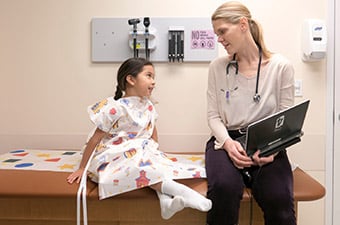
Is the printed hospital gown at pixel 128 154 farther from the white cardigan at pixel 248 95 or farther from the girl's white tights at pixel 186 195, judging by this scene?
the white cardigan at pixel 248 95

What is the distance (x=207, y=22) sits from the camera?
1.98 metres

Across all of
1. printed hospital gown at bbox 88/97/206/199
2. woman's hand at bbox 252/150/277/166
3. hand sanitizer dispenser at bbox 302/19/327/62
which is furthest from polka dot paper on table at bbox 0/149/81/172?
hand sanitizer dispenser at bbox 302/19/327/62

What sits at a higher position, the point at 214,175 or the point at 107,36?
the point at 107,36

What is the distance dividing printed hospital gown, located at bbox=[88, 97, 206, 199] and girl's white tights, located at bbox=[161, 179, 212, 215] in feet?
0.14

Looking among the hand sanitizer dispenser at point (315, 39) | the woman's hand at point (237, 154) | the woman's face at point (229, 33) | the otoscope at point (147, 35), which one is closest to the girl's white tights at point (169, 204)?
the woman's hand at point (237, 154)

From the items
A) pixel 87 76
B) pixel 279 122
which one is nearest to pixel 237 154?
pixel 279 122

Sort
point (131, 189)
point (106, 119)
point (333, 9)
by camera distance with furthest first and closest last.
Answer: point (333, 9)
point (106, 119)
point (131, 189)

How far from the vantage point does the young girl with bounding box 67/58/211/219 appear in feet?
4.33

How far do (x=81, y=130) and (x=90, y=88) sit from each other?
0.26m

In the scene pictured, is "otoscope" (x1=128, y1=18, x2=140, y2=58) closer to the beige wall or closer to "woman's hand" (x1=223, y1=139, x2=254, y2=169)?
the beige wall

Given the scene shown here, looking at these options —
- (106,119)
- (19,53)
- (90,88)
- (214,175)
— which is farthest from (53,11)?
(214,175)

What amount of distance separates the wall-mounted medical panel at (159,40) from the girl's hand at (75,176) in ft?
2.53

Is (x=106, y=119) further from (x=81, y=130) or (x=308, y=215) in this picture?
(x=308, y=215)

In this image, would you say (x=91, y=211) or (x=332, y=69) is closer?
(x=91, y=211)
